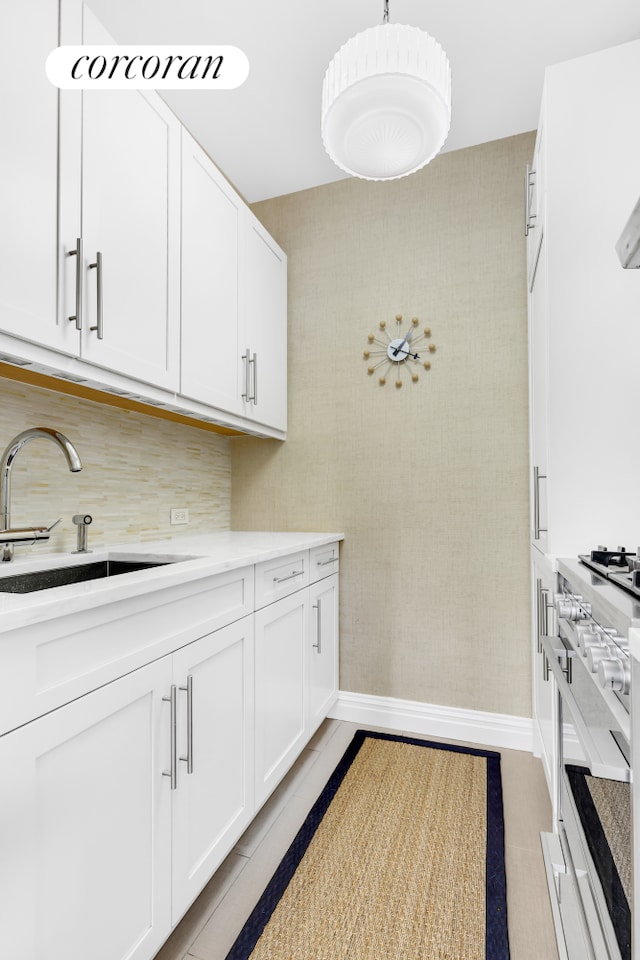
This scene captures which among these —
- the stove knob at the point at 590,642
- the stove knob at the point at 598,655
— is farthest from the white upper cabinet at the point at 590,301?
the stove knob at the point at 598,655

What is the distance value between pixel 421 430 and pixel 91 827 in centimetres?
194

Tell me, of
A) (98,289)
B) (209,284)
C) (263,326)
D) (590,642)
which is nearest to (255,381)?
(263,326)

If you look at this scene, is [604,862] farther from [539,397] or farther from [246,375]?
[246,375]

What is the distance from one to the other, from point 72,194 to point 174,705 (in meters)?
1.29

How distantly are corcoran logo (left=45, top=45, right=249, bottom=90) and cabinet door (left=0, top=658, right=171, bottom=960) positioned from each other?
1.45 metres

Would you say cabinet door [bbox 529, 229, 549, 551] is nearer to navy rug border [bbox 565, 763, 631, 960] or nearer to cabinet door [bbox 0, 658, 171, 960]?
navy rug border [bbox 565, 763, 631, 960]

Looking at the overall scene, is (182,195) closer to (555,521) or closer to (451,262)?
(451,262)

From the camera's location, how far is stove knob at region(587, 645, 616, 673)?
2.74ft

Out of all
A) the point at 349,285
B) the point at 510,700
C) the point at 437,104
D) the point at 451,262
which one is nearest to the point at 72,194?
the point at 437,104

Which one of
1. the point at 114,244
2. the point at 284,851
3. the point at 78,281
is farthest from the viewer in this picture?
the point at 284,851

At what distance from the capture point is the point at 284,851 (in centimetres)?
156

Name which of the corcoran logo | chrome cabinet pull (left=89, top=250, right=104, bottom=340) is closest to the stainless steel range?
chrome cabinet pull (left=89, top=250, right=104, bottom=340)

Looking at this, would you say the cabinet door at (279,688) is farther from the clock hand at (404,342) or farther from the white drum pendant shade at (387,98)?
the white drum pendant shade at (387,98)

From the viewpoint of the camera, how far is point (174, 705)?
3.84 ft
